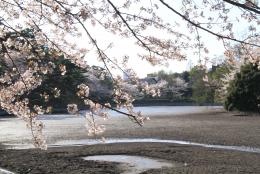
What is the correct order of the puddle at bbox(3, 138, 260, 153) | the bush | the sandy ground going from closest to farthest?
the sandy ground < the puddle at bbox(3, 138, 260, 153) < the bush

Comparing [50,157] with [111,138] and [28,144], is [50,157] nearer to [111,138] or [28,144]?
[28,144]

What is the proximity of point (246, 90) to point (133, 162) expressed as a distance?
2671 centimetres

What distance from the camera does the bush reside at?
3694 cm

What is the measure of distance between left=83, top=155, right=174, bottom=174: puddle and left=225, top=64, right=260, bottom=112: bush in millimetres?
24696

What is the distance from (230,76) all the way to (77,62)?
34.8 m

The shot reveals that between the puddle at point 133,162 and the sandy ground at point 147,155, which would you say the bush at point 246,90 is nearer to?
the sandy ground at point 147,155

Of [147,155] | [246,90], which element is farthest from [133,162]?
[246,90]

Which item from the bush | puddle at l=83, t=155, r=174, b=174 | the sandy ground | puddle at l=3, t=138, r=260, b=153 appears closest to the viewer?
the sandy ground

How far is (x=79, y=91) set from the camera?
17.9 feet

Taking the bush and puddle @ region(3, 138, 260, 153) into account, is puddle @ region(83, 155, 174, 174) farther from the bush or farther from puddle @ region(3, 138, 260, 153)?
the bush

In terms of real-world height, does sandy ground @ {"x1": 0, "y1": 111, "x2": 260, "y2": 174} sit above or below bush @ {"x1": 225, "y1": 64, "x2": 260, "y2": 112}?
below

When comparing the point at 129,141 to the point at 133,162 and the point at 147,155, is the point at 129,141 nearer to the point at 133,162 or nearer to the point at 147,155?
the point at 147,155

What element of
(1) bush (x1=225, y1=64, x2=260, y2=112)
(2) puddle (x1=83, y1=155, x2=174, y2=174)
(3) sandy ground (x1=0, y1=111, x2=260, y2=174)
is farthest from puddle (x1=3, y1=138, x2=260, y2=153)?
(1) bush (x1=225, y1=64, x2=260, y2=112)

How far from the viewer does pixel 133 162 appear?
1228 centimetres
